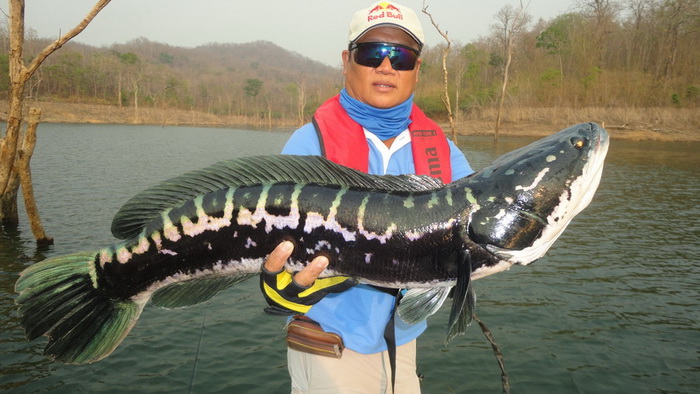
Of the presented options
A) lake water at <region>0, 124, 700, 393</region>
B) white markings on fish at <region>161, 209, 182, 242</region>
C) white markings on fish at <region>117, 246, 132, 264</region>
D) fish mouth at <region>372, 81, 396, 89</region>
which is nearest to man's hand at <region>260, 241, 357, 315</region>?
white markings on fish at <region>161, 209, 182, 242</region>

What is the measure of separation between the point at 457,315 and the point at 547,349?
6.19 meters

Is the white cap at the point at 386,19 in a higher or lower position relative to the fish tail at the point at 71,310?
higher

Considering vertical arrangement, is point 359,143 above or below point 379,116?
below

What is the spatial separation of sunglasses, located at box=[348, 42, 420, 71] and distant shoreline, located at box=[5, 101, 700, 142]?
2296cm

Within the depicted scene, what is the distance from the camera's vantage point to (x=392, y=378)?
9.96ft

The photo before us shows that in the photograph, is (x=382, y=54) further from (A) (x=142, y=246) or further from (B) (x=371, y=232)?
(A) (x=142, y=246)

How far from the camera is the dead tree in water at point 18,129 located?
994cm

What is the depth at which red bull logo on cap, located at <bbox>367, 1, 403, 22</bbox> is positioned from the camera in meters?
3.36

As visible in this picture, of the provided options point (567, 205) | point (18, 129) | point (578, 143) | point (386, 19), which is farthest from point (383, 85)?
point (18, 129)

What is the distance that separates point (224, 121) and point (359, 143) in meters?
121

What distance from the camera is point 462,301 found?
8.17ft

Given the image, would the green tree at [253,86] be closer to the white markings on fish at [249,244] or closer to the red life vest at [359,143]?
the red life vest at [359,143]

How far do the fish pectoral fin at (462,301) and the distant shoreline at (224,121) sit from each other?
24230 millimetres

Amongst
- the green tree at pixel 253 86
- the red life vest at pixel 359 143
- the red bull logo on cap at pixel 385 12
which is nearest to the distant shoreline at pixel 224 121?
the green tree at pixel 253 86
